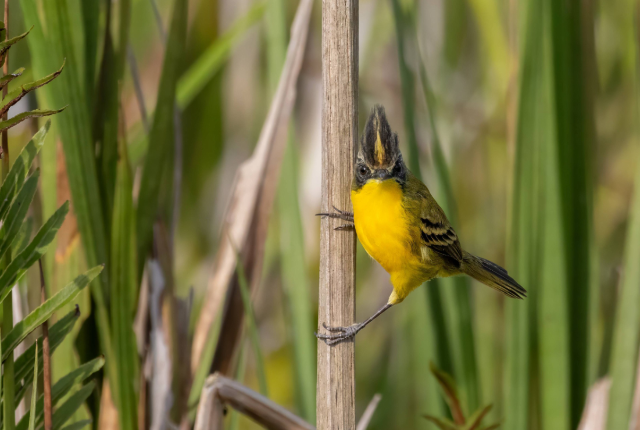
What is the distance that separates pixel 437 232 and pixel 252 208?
0.52 m

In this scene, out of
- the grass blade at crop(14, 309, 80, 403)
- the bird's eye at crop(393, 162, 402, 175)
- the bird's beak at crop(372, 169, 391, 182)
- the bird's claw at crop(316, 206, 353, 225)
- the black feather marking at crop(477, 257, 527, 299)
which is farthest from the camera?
the black feather marking at crop(477, 257, 527, 299)

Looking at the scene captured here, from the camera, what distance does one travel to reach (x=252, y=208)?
163cm

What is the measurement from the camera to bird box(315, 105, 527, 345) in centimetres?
116

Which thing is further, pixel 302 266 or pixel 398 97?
pixel 398 97

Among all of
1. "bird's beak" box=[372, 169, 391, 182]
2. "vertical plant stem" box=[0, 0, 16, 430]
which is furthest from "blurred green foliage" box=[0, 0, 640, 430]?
"bird's beak" box=[372, 169, 391, 182]

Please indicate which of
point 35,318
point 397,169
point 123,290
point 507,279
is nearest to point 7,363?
point 35,318

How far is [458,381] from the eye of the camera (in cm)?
156

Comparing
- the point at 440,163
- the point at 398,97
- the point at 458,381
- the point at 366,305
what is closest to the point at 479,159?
the point at 398,97

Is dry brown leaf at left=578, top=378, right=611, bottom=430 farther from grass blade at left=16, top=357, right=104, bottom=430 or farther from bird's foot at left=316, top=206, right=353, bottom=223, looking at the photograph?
grass blade at left=16, top=357, right=104, bottom=430

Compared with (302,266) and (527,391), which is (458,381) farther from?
(302,266)

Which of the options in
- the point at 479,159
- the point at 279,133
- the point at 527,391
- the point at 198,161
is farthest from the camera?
the point at 479,159

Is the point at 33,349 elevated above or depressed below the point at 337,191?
below

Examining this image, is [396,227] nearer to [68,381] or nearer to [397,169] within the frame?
[397,169]

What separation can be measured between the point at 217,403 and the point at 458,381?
2.27 feet
